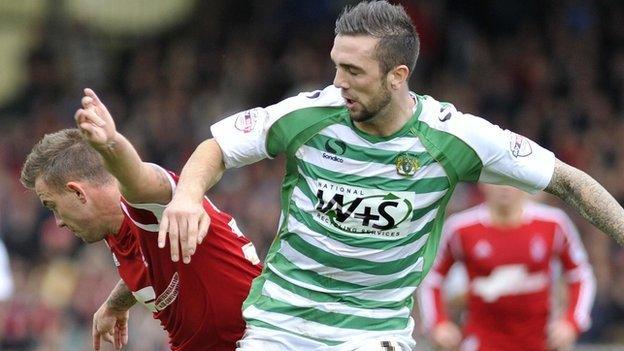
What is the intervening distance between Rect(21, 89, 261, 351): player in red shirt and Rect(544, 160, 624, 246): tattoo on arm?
1.38 m

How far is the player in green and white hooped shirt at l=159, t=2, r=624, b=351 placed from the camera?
18.7ft

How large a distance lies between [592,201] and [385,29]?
108cm

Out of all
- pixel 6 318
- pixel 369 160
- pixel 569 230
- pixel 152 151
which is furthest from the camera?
pixel 152 151

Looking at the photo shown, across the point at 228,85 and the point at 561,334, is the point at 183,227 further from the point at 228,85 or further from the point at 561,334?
the point at 228,85

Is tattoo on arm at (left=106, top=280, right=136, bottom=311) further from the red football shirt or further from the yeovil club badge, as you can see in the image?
the red football shirt

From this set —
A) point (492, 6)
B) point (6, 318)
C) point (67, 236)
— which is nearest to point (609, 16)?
point (492, 6)

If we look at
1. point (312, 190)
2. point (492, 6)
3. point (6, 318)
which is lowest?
point (6, 318)

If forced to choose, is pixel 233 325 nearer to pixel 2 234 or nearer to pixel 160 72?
pixel 2 234

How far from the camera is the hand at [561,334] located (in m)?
8.89

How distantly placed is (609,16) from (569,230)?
22.9ft

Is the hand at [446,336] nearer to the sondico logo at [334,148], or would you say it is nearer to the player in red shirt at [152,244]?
the player in red shirt at [152,244]

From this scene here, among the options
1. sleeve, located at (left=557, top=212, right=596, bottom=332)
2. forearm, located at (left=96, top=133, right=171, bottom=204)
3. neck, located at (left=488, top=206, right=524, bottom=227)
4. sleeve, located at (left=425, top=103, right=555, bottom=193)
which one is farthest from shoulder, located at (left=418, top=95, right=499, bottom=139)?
neck, located at (left=488, top=206, right=524, bottom=227)

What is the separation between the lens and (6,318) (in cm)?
1301

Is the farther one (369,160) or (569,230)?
(569,230)
